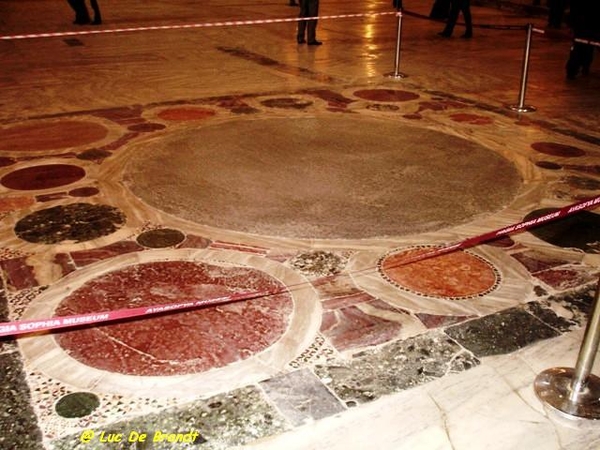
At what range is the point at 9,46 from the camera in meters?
10.2

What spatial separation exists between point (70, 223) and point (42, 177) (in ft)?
3.20

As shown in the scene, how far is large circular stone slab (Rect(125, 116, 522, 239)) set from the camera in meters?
4.30

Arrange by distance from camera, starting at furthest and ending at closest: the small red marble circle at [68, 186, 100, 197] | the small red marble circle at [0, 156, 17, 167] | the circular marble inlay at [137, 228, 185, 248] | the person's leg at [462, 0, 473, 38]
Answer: the person's leg at [462, 0, 473, 38] < the small red marble circle at [0, 156, 17, 167] < the small red marble circle at [68, 186, 100, 197] < the circular marble inlay at [137, 228, 185, 248]

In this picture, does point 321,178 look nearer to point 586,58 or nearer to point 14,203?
point 14,203

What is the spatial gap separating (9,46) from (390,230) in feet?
28.0

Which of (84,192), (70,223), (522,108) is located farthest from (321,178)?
(522,108)

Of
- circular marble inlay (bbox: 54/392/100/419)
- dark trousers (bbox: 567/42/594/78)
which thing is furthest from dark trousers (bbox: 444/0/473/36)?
circular marble inlay (bbox: 54/392/100/419)

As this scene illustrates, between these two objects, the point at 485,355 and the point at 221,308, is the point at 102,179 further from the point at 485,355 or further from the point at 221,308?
the point at 485,355

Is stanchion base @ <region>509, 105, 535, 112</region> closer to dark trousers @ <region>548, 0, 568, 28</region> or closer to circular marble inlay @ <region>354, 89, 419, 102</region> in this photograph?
circular marble inlay @ <region>354, 89, 419, 102</region>

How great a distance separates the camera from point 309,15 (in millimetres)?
10281

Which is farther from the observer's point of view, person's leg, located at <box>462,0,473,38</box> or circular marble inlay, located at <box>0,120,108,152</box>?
person's leg, located at <box>462,0,473,38</box>

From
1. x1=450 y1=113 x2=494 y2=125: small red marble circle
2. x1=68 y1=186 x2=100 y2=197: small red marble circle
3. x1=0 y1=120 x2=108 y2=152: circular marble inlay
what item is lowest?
x1=68 y1=186 x2=100 y2=197: small red marble circle

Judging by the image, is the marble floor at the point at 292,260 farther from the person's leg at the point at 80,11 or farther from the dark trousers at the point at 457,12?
the person's leg at the point at 80,11

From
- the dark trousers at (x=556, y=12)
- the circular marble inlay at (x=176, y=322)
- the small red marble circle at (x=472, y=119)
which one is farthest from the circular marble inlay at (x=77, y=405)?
the dark trousers at (x=556, y=12)
